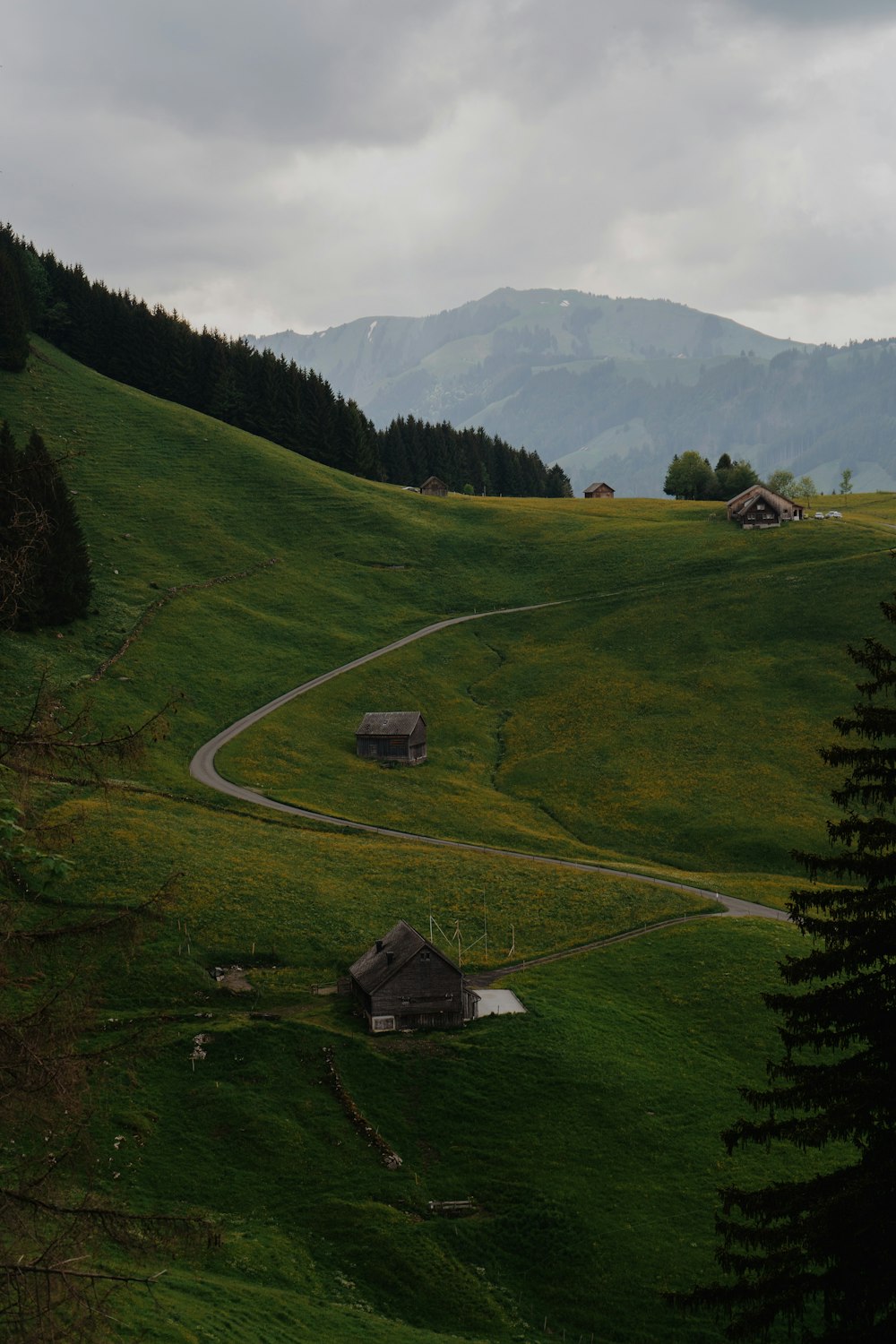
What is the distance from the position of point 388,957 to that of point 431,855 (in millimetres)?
19850

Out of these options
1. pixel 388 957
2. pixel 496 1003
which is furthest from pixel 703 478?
pixel 388 957

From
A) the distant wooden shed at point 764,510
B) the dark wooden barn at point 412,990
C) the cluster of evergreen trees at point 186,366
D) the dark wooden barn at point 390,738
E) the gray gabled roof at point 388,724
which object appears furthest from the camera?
the cluster of evergreen trees at point 186,366

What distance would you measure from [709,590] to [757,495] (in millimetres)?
28509

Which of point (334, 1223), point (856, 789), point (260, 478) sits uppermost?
point (260, 478)

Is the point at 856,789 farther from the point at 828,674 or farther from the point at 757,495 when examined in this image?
the point at 757,495

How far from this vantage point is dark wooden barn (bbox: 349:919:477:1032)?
4928 cm

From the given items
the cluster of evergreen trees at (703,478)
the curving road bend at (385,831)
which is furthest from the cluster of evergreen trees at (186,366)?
the curving road bend at (385,831)

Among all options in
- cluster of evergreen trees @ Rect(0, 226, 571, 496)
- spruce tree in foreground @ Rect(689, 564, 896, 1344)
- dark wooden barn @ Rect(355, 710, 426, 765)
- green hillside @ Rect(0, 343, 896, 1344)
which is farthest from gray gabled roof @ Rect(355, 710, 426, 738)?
cluster of evergreen trees @ Rect(0, 226, 571, 496)

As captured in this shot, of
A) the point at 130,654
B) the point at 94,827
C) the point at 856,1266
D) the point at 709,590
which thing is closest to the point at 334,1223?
the point at 856,1266

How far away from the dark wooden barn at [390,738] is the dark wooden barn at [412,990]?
3942 cm

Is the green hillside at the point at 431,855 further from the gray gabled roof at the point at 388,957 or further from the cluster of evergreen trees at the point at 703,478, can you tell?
the cluster of evergreen trees at the point at 703,478

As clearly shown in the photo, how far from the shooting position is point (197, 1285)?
32031 mm

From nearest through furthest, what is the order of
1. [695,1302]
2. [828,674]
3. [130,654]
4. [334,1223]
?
1. [695,1302]
2. [334,1223]
3. [130,654]
4. [828,674]

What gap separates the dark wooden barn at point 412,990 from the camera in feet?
162
